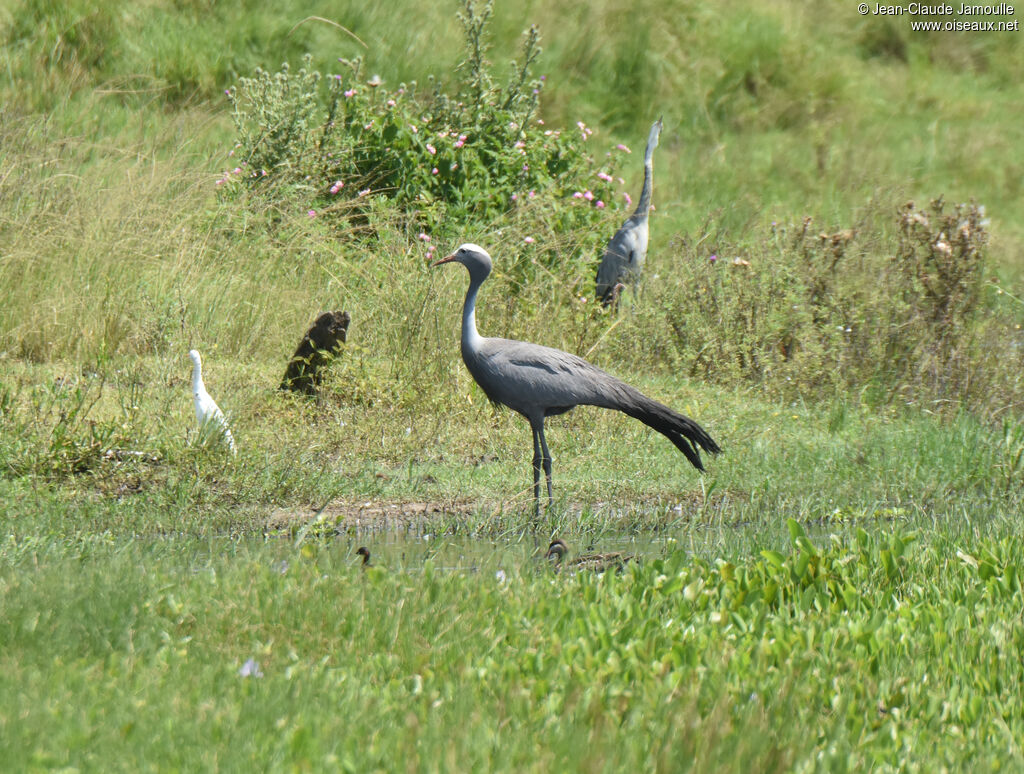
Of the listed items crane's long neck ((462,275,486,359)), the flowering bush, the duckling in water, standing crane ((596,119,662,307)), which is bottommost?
the duckling in water

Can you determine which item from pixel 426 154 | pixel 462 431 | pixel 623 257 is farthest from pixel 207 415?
pixel 623 257

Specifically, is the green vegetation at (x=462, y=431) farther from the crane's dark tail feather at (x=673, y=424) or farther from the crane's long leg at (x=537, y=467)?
the crane's dark tail feather at (x=673, y=424)

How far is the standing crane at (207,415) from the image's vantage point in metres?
6.07

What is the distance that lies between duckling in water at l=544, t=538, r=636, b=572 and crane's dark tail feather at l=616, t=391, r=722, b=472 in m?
1.16

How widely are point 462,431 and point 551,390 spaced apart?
1.22 metres

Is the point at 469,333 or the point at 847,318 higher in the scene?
the point at 847,318

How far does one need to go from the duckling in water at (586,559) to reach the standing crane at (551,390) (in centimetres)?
109

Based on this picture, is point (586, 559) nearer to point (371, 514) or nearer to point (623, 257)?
point (371, 514)

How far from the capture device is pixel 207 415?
21.0 ft

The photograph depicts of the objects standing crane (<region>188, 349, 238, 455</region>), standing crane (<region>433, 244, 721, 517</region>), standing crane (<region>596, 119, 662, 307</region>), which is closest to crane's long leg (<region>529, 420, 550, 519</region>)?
standing crane (<region>433, 244, 721, 517</region>)

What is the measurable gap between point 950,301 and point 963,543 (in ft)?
13.9

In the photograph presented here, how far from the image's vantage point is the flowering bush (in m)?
10.1

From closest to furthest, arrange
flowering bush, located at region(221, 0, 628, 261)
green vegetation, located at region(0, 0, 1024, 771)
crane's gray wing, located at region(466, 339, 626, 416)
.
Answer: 1. green vegetation, located at region(0, 0, 1024, 771)
2. crane's gray wing, located at region(466, 339, 626, 416)
3. flowering bush, located at region(221, 0, 628, 261)

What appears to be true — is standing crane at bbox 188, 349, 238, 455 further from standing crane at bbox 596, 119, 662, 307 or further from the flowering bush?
standing crane at bbox 596, 119, 662, 307
